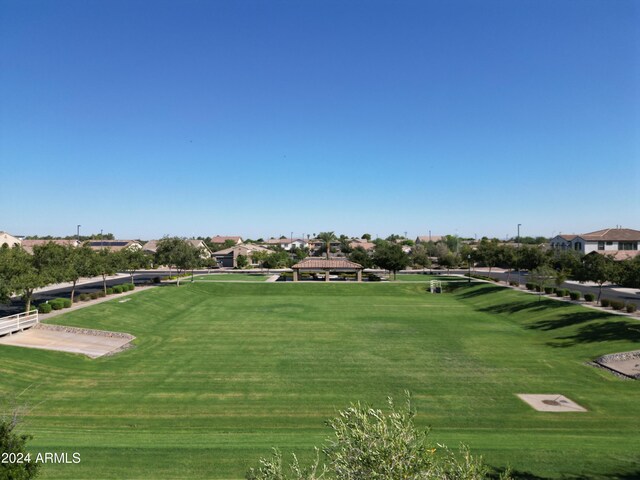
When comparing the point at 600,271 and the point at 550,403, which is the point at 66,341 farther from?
the point at 600,271

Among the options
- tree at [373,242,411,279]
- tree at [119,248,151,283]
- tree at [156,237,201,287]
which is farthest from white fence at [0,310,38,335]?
tree at [373,242,411,279]

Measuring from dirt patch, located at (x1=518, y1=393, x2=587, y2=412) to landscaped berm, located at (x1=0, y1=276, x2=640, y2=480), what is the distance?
0.43m

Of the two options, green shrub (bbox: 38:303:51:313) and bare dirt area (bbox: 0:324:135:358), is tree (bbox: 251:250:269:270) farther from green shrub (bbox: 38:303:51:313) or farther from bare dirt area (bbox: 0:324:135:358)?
bare dirt area (bbox: 0:324:135:358)

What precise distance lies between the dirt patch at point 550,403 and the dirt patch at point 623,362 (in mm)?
7295

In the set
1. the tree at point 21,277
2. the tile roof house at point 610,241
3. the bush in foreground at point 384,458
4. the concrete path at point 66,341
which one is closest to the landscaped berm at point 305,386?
the concrete path at point 66,341

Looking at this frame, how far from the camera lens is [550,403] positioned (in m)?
22.8

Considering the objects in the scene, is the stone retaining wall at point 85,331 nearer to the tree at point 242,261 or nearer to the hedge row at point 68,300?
the hedge row at point 68,300

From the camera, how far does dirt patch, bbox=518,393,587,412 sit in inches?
864

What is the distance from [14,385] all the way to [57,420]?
5975 mm

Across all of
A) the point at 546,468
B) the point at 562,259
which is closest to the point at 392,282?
the point at 562,259

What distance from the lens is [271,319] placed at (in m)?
45.4

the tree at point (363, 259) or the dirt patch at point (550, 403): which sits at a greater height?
the tree at point (363, 259)

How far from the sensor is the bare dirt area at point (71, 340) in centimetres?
3062

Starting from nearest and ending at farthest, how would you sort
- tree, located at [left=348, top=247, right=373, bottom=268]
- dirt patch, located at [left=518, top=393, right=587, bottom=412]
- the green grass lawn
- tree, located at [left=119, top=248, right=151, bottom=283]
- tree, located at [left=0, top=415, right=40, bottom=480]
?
tree, located at [left=0, top=415, right=40, bottom=480], dirt patch, located at [left=518, top=393, right=587, bottom=412], tree, located at [left=119, top=248, right=151, bottom=283], the green grass lawn, tree, located at [left=348, top=247, right=373, bottom=268]
